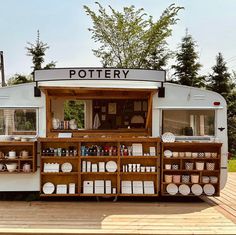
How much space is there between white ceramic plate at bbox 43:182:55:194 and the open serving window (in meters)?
0.95

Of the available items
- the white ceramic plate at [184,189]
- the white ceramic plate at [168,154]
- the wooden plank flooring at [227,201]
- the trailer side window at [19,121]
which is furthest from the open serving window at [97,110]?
the wooden plank flooring at [227,201]

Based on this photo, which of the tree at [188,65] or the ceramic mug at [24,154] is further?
the tree at [188,65]

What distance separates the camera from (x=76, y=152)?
632 centimetres

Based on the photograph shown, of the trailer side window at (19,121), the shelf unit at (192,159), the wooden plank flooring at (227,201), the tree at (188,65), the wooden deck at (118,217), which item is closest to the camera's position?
the wooden deck at (118,217)

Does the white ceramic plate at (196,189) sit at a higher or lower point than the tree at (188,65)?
lower

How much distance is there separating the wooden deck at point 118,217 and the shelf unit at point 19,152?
2.14 feet

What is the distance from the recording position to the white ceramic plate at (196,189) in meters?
6.33

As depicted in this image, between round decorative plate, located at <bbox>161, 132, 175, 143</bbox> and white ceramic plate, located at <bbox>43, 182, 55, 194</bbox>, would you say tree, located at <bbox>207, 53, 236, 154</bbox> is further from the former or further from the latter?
white ceramic plate, located at <bbox>43, 182, 55, 194</bbox>

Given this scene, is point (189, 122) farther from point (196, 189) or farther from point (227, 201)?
point (227, 201)

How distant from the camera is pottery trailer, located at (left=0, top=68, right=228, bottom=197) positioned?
627 centimetres

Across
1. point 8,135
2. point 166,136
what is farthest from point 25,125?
point 166,136

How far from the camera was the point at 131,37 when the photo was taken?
23.2 metres

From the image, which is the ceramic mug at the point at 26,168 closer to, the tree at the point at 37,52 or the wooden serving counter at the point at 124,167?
the wooden serving counter at the point at 124,167

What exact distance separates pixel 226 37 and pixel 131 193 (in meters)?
17.4
